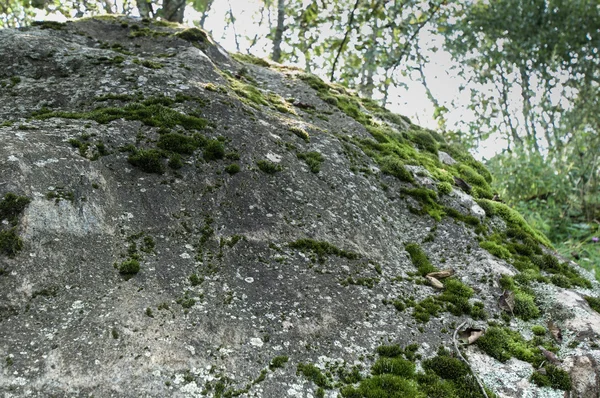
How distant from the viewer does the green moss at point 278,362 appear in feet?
16.6

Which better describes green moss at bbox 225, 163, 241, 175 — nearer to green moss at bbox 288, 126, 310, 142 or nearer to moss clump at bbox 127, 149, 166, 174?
moss clump at bbox 127, 149, 166, 174

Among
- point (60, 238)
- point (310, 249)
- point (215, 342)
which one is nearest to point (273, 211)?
point (310, 249)

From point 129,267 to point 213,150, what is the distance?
115 inches

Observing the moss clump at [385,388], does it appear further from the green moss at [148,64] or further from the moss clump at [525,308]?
the green moss at [148,64]

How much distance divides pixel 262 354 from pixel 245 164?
3.74m

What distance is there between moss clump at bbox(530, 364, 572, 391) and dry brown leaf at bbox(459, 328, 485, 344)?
0.80m

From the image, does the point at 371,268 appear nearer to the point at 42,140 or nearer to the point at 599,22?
the point at 42,140

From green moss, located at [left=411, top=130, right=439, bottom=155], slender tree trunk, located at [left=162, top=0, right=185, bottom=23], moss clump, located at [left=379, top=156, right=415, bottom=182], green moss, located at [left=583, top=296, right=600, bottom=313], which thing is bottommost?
green moss, located at [left=583, top=296, right=600, bottom=313]

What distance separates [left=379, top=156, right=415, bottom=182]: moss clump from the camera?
9.71 metres

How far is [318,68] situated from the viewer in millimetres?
31719

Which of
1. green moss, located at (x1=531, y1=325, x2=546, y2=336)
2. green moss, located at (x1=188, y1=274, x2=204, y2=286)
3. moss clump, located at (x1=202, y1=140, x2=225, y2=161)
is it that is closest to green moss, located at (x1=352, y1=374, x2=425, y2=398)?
green moss, located at (x1=188, y1=274, x2=204, y2=286)

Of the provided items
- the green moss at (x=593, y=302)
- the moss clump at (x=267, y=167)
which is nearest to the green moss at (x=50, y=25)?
the moss clump at (x=267, y=167)

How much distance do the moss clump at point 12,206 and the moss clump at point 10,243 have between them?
0.18m

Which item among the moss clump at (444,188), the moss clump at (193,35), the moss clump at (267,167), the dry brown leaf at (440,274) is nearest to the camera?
the dry brown leaf at (440,274)
